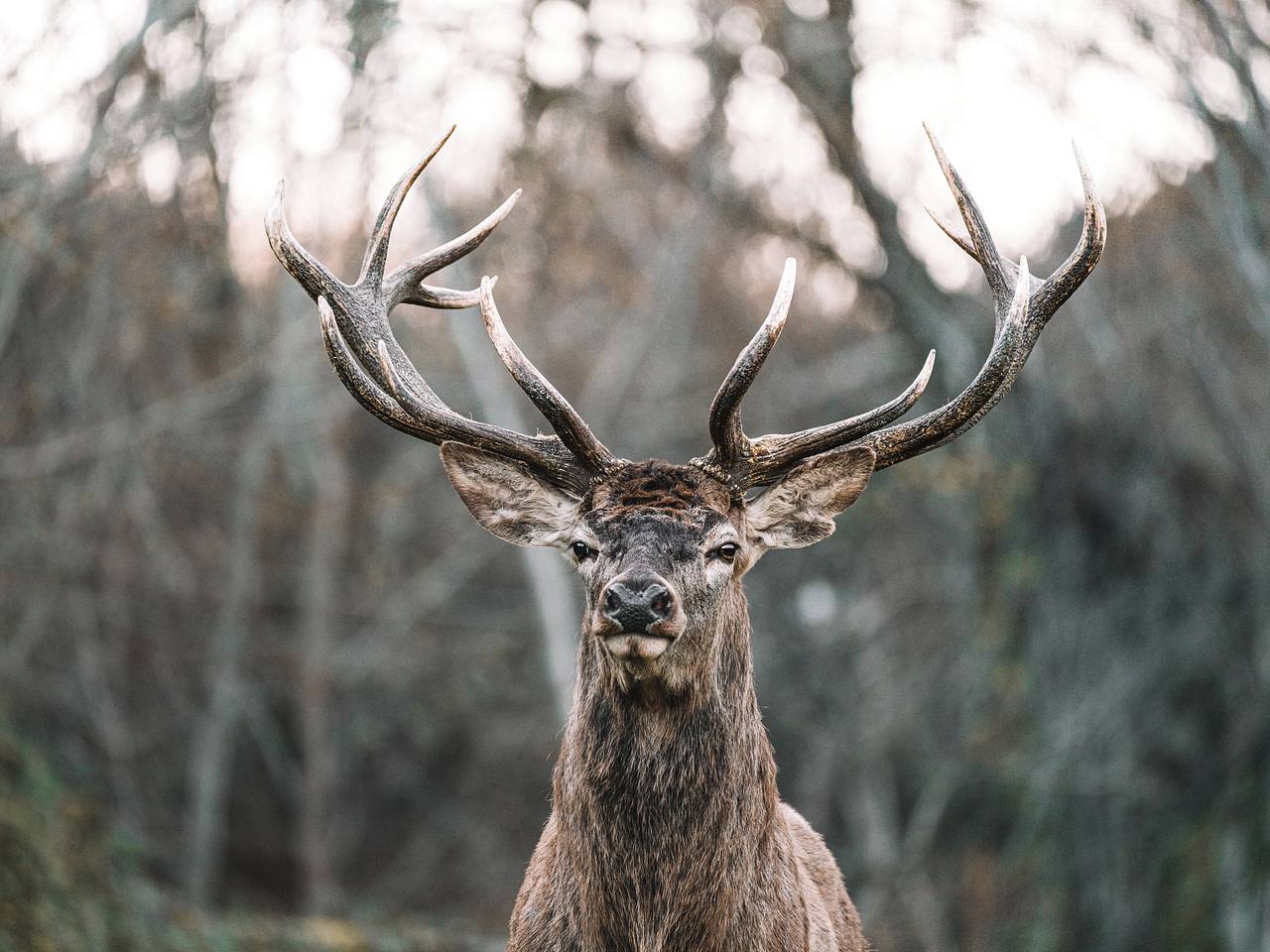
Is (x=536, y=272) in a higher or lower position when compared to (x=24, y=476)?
higher

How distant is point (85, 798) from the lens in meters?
11.8

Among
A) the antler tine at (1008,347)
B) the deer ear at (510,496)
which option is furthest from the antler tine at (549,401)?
the antler tine at (1008,347)

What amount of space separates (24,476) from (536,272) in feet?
30.3

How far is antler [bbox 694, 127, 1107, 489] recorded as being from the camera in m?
5.16

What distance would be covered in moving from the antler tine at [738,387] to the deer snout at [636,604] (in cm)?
76

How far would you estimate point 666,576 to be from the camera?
468cm

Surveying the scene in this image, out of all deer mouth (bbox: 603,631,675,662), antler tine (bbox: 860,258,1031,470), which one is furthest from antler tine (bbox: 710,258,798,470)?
deer mouth (bbox: 603,631,675,662)

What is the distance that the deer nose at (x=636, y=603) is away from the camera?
4469 mm

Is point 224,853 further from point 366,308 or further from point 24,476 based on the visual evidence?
point 366,308

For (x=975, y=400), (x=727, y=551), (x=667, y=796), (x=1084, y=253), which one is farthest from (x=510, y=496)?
(x=1084, y=253)

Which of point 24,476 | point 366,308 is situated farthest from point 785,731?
point 366,308

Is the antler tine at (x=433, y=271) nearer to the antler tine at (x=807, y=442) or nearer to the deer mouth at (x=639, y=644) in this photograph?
the antler tine at (x=807, y=442)

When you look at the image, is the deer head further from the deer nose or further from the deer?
the deer nose

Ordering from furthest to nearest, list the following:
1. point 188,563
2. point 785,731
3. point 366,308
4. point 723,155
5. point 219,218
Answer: point 785,731, point 188,563, point 723,155, point 219,218, point 366,308
